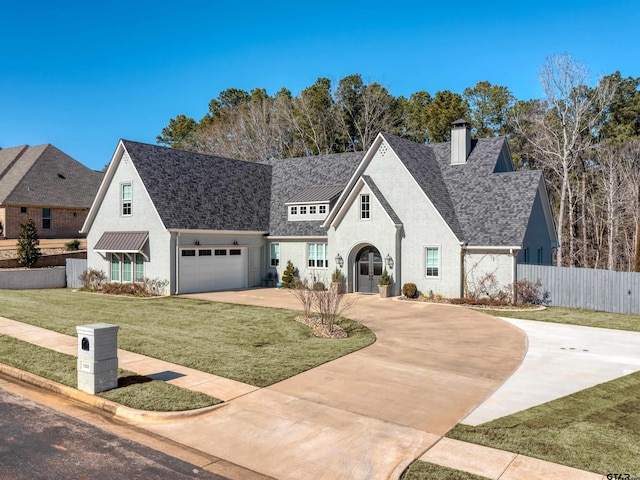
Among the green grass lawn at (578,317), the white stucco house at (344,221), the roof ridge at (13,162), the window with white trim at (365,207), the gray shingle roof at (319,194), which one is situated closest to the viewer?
the green grass lawn at (578,317)

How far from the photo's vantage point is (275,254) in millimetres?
30016

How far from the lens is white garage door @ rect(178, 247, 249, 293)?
25656 mm

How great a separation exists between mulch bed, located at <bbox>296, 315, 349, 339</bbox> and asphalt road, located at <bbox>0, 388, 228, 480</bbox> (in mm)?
7884

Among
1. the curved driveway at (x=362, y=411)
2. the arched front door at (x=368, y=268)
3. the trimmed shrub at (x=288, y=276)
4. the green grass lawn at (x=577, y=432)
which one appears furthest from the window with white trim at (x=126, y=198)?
the green grass lawn at (x=577, y=432)

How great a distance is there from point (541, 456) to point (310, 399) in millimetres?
4101

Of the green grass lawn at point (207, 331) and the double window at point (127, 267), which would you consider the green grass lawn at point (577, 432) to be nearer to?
the green grass lawn at point (207, 331)

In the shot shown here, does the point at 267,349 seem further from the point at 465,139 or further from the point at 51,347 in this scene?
the point at 465,139

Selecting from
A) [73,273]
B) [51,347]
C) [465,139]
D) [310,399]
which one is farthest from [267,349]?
[73,273]

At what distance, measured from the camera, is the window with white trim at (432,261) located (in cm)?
2390

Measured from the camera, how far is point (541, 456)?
672cm

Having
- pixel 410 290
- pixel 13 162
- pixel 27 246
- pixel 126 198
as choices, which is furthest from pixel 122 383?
pixel 13 162

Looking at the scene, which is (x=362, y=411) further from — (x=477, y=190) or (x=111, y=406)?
(x=477, y=190)

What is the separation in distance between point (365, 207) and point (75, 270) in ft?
60.7

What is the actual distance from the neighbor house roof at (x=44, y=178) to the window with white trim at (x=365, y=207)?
2848 cm
